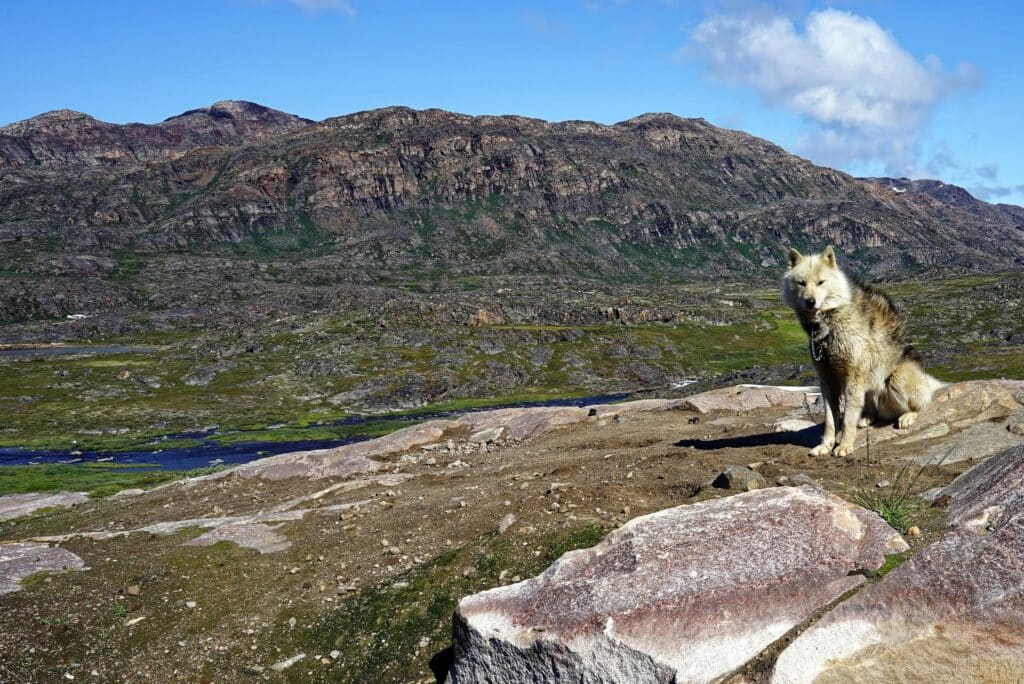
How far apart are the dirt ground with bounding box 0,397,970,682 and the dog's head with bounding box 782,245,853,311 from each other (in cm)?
373

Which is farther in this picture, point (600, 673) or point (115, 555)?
point (115, 555)

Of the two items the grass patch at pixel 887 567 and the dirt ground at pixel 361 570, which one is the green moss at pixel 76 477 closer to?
the dirt ground at pixel 361 570

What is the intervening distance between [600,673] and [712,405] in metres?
25.4

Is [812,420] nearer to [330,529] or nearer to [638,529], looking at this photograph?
[638,529]

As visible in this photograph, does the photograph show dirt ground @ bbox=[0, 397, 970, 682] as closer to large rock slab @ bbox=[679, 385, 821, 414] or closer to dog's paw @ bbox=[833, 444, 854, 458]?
dog's paw @ bbox=[833, 444, 854, 458]

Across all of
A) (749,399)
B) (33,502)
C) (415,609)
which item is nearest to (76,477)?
(33,502)

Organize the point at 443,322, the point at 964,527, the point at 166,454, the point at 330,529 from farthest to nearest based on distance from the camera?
the point at 443,322 < the point at 166,454 < the point at 330,529 < the point at 964,527

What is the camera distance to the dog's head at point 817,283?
1558 centimetres

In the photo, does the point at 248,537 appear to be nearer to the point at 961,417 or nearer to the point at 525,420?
the point at 525,420

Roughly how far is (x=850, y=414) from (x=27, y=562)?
2549cm

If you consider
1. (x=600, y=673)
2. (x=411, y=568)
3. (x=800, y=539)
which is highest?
(x=800, y=539)

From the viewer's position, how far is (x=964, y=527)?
32.3 ft

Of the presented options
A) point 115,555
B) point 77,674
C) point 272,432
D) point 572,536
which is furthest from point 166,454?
point 572,536

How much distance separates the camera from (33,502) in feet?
157
